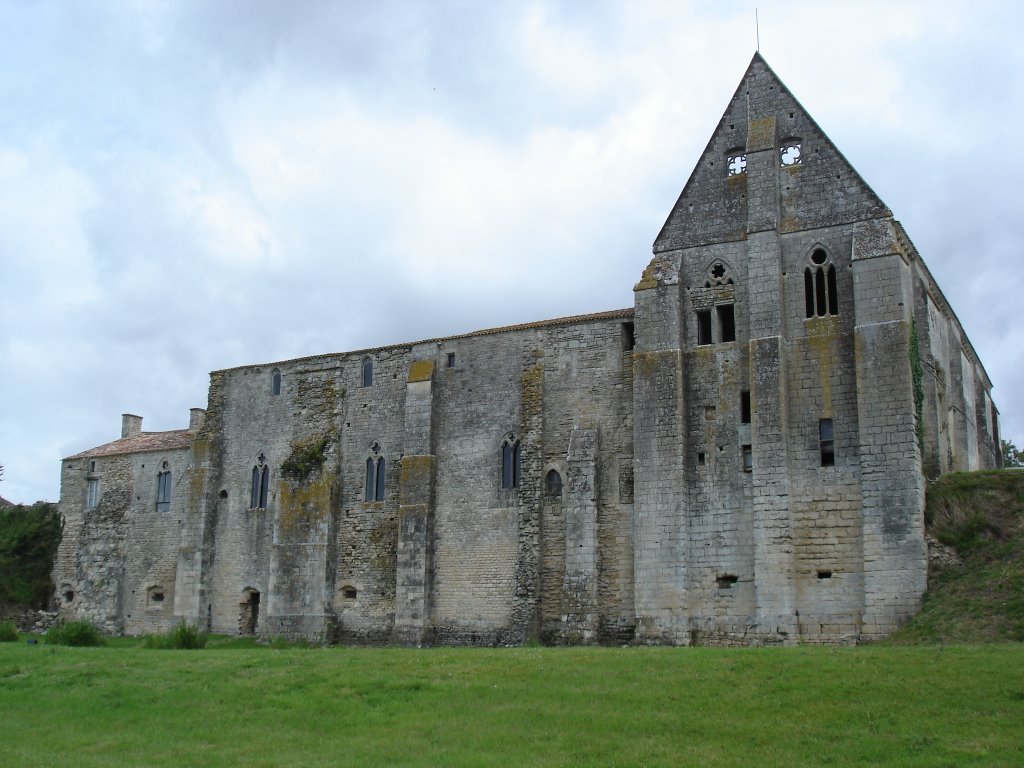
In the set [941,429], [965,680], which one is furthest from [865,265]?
[965,680]

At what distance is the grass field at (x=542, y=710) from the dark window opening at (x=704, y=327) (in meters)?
10.6

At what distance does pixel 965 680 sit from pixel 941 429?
13.6m

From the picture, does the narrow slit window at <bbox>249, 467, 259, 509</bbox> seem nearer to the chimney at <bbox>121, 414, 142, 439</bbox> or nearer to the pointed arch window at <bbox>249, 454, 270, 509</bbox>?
the pointed arch window at <bbox>249, 454, 270, 509</bbox>

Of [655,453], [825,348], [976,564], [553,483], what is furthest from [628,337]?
[976,564]

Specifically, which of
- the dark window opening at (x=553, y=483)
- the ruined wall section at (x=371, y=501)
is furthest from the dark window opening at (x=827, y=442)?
the ruined wall section at (x=371, y=501)

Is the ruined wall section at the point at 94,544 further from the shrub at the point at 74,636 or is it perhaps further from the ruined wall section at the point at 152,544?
the shrub at the point at 74,636

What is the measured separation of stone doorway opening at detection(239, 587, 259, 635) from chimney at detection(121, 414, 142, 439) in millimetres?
11439

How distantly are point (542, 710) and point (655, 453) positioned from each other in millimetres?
12910

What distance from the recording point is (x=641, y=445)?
29453 millimetres

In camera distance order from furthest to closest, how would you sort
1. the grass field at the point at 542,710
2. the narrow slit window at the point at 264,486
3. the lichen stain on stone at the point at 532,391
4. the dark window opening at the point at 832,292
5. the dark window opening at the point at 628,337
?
the narrow slit window at the point at 264,486, the lichen stain on stone at the point at 532,391, the dark window opening at the point at 628,337, the dark window opening at the point at 832,292, the grass field at the point at 542,710

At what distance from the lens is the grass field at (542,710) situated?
48.4ft

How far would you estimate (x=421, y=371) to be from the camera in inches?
1364

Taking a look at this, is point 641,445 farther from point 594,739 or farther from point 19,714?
point 19,714

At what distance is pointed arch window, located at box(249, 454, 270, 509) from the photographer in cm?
3747
